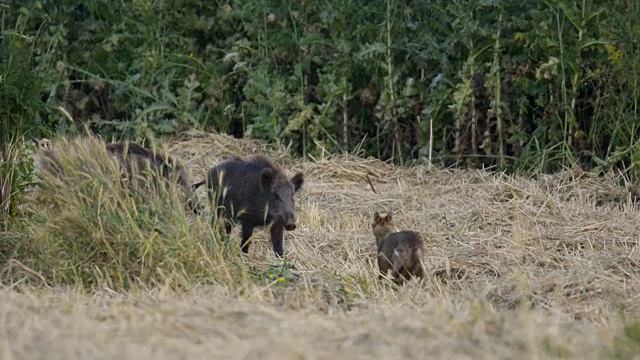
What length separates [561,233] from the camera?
10938 mm

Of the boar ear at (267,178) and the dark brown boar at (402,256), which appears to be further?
the boar ear at (267,178)

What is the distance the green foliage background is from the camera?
1327 cm

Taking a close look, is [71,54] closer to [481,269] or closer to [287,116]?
[287,116]

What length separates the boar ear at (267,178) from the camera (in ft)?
34.6

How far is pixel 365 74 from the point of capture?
593 inches

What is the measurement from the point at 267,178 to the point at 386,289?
1.82 metres

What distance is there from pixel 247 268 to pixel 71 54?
792 centimetres

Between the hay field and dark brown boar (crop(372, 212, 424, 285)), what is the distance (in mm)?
133

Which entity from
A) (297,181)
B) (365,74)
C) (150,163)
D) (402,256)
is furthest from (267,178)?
(365,74)

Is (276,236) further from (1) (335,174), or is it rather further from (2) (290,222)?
(1) (335,174)

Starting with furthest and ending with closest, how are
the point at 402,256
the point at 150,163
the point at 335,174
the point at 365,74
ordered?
the point at 365,74, the point at 335,174, the point at 150,163, the point at 402,256

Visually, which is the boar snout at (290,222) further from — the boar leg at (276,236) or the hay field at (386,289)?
the hay field at (386,289)

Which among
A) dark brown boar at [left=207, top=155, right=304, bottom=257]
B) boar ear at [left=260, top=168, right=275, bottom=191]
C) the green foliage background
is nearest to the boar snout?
dark brown boar at [left=207, top=155, right=304, bottom=257]

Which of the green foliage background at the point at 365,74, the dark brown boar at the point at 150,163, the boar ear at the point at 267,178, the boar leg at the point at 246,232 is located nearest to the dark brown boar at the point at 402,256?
the boar ear at the point at 267,178
